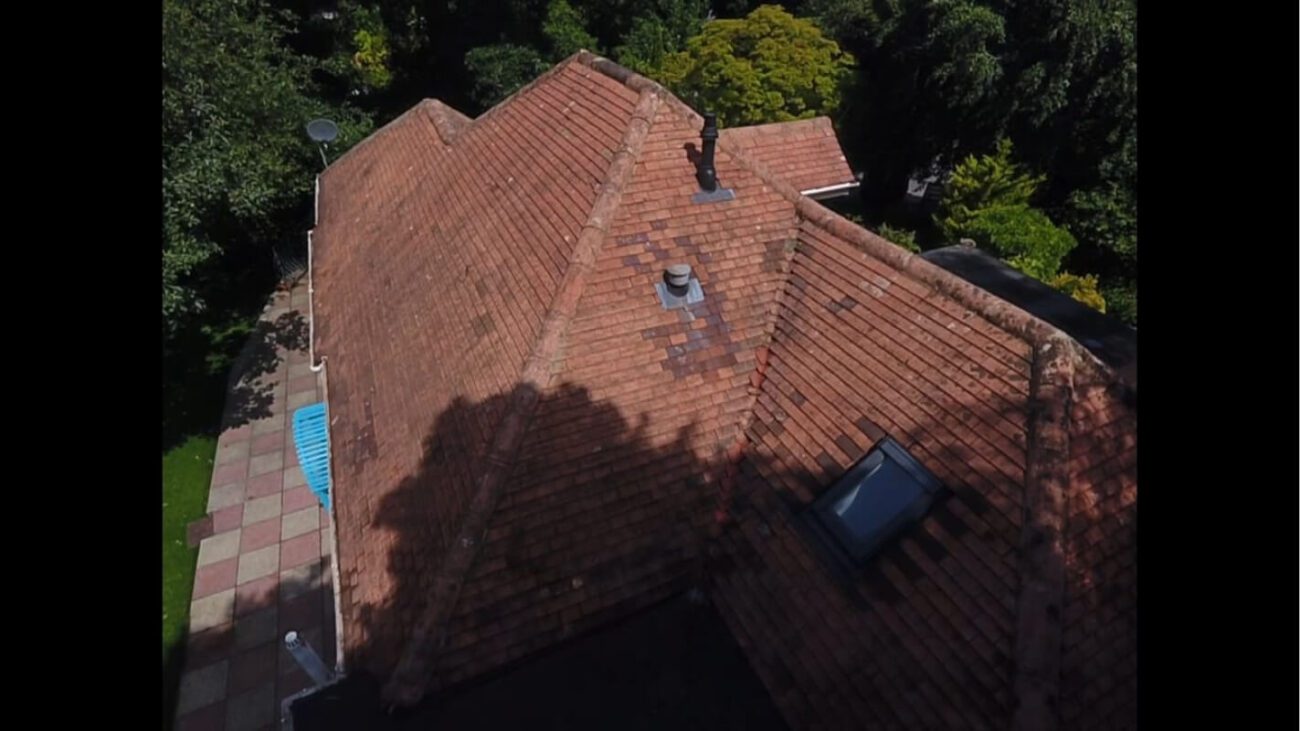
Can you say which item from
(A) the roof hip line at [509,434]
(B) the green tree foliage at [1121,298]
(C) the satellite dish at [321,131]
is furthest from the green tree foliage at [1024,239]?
(C) the satellite dish at [321,131]

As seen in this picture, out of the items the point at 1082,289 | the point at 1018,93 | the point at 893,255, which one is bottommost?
the point at 1082,289

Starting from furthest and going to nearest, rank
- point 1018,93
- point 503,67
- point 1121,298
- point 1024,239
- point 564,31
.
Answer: point 564,31 → point 503,67 → point 1018,93 → point 1121,298 → point 1024,239

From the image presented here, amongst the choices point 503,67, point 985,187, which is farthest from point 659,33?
point 985,187

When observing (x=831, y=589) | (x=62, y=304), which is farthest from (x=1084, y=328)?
(x=62, y=304)

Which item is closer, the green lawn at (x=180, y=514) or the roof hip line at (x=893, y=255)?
the roof hip line at (x=893, y=255)

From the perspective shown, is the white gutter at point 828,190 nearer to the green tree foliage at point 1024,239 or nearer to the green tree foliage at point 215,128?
the green tree foliage at point 1024,239

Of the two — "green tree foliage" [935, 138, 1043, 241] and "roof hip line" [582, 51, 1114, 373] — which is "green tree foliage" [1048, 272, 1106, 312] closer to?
"green tree foliage" [935, 138, 1043, 241]

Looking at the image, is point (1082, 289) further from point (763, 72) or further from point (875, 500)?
point (875, 500)
